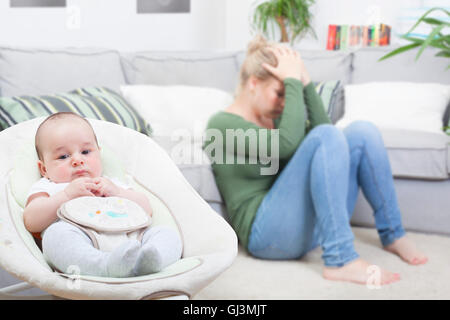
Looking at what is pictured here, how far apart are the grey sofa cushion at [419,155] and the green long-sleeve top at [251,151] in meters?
0.46

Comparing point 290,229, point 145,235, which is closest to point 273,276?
point 290,229

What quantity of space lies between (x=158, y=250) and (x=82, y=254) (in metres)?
0.12

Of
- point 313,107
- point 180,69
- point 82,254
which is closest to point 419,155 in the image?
point 313,107

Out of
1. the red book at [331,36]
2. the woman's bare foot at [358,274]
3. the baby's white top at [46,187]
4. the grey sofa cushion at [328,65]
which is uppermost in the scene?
the red book at [331,36]

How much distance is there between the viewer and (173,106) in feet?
7.60

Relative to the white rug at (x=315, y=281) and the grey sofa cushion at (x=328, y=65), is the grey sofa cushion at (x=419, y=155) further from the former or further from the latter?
A: the grey sofa cushion at (x=328, y=65)

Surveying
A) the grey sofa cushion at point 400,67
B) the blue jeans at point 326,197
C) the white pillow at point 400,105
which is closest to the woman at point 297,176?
the blue jeans at point 326,197

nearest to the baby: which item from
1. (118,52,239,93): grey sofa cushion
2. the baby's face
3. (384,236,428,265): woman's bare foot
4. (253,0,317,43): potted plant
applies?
the baby's face

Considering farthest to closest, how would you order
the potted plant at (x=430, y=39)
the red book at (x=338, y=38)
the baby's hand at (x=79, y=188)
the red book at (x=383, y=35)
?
the red book at (x=338, y=38), the red book at (x=383, y=35), the potted plant at (x=430, y=39), the baby's hand at (x=79, y=188)

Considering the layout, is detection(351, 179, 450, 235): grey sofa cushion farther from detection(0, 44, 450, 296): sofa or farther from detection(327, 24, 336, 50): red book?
detection(327, 24, 336, 50): red book

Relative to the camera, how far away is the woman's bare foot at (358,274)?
163cm

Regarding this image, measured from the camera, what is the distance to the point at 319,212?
163 cm

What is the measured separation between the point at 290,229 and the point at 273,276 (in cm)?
16

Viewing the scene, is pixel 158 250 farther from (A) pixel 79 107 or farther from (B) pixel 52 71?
(B) pixel 52 71
